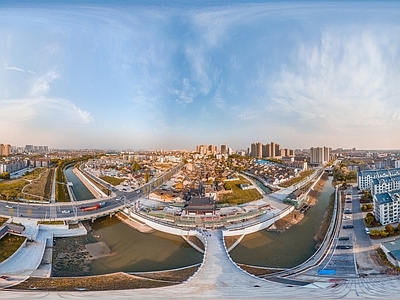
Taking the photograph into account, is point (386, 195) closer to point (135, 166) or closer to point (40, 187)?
point (135, 166)

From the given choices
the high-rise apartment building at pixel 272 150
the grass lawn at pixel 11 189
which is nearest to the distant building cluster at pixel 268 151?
the high-rise apartment building at pixel 272 150

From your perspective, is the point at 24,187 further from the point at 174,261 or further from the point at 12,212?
the point at 174,261

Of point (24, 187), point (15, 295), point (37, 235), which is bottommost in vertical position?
point (37, 235)

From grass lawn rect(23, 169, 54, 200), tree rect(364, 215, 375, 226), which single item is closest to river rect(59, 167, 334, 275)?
grass lawn rect(23, 169, 54, 200)

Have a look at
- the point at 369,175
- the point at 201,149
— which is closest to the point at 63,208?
the point at 201,149

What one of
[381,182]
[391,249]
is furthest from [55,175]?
[381,182]

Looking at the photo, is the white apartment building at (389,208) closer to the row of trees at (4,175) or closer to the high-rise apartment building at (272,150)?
the high-rise apartment building at (272,150)
